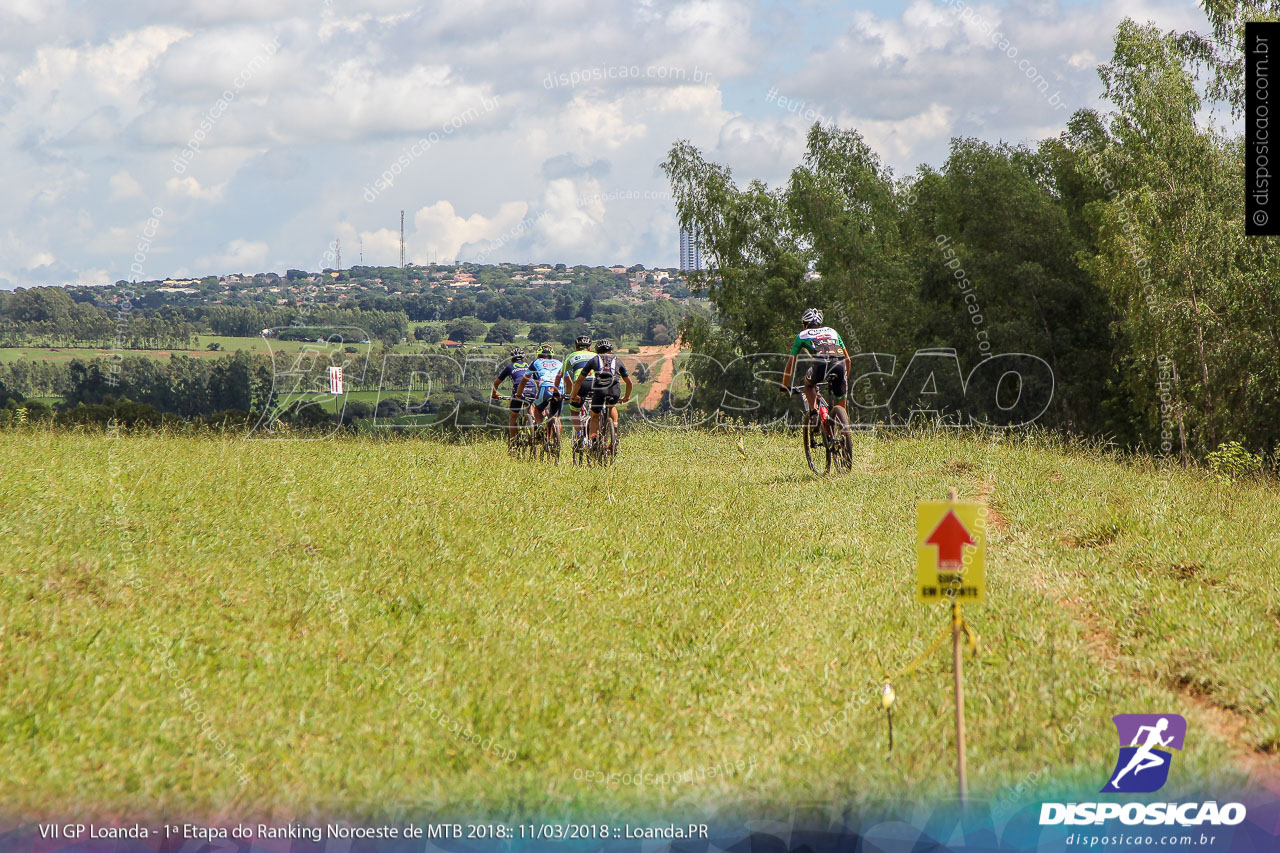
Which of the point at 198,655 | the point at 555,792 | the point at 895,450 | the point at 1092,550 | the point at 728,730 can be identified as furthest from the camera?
the point at 895,450

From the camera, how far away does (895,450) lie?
1786 cm

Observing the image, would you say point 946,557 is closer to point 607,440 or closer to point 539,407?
point 607,440

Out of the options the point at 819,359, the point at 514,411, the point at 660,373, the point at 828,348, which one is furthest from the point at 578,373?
the point at 660,373

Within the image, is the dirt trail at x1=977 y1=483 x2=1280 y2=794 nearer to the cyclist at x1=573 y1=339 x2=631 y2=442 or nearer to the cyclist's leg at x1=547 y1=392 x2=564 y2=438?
the cyclist at x1=573 y1=339 x2=631 y2=442

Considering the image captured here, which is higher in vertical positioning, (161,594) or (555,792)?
(161,594)

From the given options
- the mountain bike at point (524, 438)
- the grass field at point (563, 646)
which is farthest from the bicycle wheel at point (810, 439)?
the mountain bike at point (524, 438)

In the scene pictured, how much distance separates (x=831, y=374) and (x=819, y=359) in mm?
274

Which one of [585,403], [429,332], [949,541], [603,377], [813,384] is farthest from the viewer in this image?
[429,332]

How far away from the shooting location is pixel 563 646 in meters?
7.18

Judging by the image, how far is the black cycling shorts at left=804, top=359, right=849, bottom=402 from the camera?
14320mm

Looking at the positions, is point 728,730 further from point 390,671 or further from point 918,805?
point 390,671

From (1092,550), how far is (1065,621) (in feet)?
8.10

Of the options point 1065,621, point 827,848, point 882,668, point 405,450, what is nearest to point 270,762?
point 827,848

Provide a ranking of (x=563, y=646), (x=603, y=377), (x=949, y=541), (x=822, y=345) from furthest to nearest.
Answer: (x=603, y=377) → (x=822, y=345) → (x=563, y=646) → (x=949, y=541)
